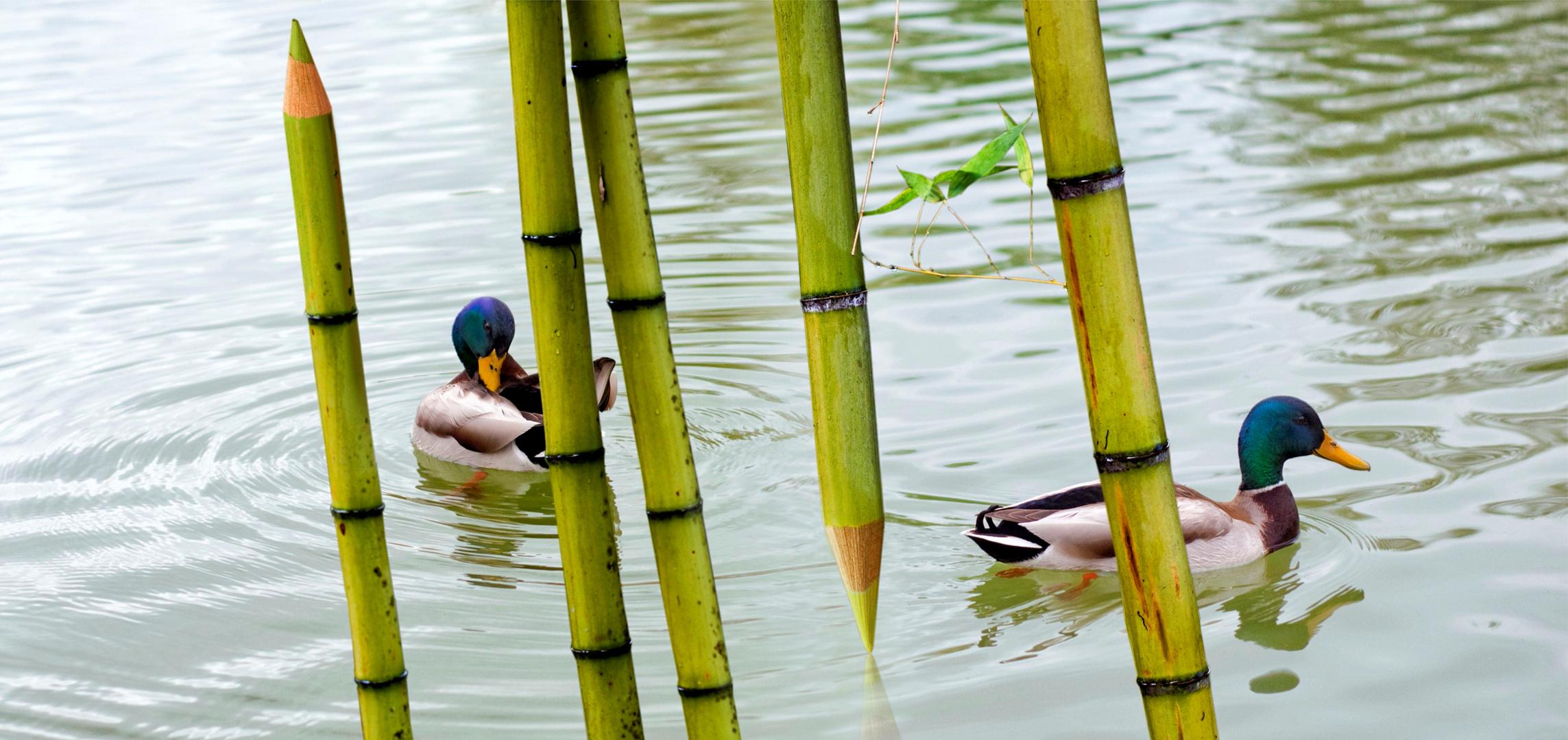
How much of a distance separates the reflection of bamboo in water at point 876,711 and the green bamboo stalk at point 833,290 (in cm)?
53

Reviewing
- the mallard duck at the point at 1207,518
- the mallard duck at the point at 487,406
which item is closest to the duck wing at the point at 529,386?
the mallard duck at the point at 487,406

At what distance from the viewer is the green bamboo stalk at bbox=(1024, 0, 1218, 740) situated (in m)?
1.67

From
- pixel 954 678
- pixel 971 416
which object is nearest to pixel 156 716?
pixel 954 678

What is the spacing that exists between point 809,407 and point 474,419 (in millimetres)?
986

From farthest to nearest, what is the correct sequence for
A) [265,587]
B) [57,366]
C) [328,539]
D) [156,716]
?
[57,366] < [328,539] < [265,587] < [156,716]

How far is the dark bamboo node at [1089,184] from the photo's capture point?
5.59 ft

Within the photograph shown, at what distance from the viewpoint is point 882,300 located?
221 inches

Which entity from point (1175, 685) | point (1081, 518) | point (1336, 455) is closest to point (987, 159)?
point (1175, 685)

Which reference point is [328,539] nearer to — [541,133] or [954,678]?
[954,678]

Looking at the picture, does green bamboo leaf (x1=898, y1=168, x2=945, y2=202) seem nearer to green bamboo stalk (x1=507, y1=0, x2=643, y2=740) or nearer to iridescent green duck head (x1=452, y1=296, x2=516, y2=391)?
green bamboo stalk (x1=507, y1=0, x2=643, y2=740)

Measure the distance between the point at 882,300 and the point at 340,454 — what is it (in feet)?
12.7

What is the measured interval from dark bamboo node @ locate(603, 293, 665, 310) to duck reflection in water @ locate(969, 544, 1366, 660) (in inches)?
65.5

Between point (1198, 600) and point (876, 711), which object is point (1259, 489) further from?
point (876, 711)

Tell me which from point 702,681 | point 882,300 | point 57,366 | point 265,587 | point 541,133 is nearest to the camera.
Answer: point 541,133
